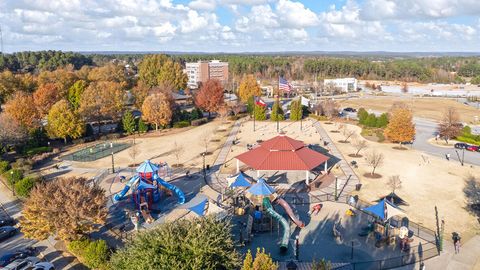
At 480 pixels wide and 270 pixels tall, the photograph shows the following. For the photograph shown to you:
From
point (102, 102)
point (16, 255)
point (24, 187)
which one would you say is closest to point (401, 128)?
point (24, 187)

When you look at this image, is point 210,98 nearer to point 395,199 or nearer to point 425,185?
point 425,185

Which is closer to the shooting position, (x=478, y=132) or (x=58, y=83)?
(x=478, y=132)

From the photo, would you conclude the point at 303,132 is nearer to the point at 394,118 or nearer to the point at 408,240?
the point at 394,118

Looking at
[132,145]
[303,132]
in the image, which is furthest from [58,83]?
[303,132]

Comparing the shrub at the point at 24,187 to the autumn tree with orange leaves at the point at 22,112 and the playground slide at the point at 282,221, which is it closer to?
the playground slide at the point at 282,221

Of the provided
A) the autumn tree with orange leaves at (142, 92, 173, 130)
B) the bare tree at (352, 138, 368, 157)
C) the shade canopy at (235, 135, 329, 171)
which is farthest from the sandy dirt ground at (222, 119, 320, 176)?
the autumn tree with orange leaves at (142, 92, 173, 130)

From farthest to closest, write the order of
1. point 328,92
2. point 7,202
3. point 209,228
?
point 328,92
point 7,202
point 209,228

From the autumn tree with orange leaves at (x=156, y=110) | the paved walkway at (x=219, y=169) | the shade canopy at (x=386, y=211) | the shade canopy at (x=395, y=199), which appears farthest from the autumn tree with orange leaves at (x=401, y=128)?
the autumn tree with orange leaves at (x=156, y=110)
